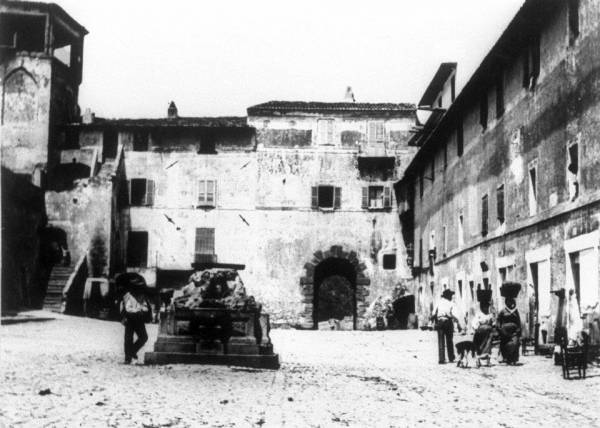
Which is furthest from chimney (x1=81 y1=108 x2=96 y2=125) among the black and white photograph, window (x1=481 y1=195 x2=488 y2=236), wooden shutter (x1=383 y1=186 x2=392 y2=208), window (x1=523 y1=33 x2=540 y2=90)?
window (x1=523 y1=33 x2=540 y2=90)

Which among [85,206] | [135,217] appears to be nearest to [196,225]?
[135,217]

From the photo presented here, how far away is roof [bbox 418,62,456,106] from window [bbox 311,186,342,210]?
5.97 meters

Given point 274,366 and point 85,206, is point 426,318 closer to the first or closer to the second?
point 85,206

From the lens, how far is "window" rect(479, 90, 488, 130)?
21734 mm

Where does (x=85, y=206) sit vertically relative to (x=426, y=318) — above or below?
above

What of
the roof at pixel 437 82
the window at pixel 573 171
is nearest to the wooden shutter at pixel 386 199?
the roof at pixel 437 82

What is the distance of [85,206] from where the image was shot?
33312mm

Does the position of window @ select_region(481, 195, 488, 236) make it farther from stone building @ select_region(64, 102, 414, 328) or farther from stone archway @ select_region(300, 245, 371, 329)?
stone archway @ select_region(300, 245, 371, 329)

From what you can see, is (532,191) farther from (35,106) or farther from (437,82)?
(35,106)

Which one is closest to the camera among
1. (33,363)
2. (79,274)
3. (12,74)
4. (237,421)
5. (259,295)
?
(237,421)

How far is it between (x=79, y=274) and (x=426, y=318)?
14237 millimetres

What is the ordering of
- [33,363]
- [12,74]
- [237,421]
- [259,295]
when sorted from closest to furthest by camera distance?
[237,421]
[33,363]
[12,74]
[259,295]

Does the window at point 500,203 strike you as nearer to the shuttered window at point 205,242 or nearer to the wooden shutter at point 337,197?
the wooden shutter at point 337,197

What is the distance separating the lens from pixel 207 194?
36.5 meters
